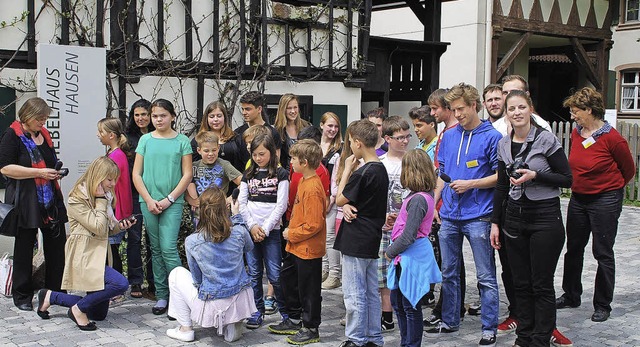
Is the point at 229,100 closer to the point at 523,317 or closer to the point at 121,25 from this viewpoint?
the point at 121,25

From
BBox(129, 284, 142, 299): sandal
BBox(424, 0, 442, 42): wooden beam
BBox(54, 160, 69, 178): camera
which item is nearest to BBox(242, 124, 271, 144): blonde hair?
BBox(54, 160, 69, 178): camera

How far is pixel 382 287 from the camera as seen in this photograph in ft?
18.7

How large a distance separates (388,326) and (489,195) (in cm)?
131

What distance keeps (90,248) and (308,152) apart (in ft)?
6.12

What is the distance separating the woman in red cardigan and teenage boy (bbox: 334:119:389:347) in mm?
1954

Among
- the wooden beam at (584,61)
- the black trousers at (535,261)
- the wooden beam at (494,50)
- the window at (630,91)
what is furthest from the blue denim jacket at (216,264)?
the window at (630,91)

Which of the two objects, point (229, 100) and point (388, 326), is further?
point (229, 100)

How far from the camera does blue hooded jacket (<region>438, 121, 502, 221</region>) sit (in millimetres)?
5242

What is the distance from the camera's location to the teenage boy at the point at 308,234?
17.3ft

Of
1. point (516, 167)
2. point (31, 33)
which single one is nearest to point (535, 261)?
point (516, 167)

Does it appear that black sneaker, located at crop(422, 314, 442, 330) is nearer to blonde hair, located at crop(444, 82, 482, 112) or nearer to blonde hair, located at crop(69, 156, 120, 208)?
blonde hair, located at crop(444, 82, 482, 112)

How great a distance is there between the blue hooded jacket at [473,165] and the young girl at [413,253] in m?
0.41

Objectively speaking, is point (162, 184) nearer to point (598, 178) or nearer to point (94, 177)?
point (94, 177)

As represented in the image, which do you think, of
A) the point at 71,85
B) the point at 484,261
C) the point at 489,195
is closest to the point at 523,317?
the point at 484,261
